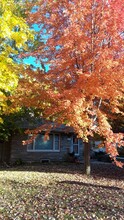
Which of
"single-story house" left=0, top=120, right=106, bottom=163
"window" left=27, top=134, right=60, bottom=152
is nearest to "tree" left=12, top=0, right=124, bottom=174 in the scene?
"single-story house" left=0, top=120, right=106, bottom=163

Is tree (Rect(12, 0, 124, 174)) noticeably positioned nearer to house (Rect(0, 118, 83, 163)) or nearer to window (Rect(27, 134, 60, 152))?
house (Rect(0, 118, 83, 163))

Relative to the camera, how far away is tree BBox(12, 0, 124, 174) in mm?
10516

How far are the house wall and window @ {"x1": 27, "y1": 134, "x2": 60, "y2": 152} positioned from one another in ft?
1.28

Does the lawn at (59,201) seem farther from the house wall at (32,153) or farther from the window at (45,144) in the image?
the window at (45,144)

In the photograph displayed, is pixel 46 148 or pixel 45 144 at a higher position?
pixel 45 144

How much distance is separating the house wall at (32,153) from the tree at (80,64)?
34.1 ft

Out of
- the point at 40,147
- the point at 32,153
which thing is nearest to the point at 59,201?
the point at 32,153

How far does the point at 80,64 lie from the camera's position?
12055 millimetres

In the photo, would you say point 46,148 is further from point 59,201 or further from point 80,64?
point 59,201

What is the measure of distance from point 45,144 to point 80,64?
12813mm

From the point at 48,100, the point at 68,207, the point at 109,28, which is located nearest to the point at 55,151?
the point at 48,100

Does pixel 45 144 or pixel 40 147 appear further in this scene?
pixel 45 144

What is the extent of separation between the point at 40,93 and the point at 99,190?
481 cm

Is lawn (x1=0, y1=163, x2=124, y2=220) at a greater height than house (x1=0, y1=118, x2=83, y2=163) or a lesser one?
lesser
